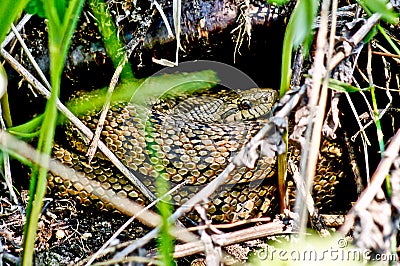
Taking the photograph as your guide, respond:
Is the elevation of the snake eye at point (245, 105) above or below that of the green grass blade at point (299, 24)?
below

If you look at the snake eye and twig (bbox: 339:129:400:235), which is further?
the snake eye

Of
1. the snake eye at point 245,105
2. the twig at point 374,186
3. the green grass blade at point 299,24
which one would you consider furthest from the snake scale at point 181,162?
the twig at point 374,186

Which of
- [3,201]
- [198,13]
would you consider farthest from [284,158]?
[3,201]

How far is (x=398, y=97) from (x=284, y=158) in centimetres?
109

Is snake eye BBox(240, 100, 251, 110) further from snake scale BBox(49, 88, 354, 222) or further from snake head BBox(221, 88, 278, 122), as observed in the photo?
snake scale BBox(49, 88, 354, 222)

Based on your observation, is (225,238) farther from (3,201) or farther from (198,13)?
(198,13)

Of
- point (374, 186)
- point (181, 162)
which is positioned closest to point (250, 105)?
point (181, 162)

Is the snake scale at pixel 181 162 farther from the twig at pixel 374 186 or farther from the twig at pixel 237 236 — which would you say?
the twig at pixel 374 186

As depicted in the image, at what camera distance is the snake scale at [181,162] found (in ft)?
11.7

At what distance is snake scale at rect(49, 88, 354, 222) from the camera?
141 inches

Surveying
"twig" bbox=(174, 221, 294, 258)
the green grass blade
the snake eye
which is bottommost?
"twig" bbox=(174, 221, 294, 258)

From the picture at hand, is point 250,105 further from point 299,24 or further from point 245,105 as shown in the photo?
point 299,24

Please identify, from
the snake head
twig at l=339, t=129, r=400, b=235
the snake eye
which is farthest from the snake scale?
twig at l=339, t=129, r=400, b=235

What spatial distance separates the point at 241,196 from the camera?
11.8ft
